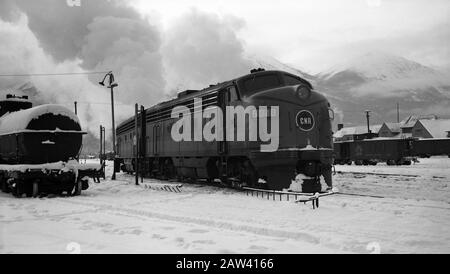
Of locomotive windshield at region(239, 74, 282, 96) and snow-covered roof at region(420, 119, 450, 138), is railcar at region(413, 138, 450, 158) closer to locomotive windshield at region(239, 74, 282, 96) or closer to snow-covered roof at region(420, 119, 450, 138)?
snow-covered roof at region(420, 119, 450, 138)

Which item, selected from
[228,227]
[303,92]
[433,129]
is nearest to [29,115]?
[303,92]

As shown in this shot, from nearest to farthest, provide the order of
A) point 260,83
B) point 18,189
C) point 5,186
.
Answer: point 260,83 → point 18,189 → point 5,186

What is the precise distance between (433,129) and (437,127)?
2.71ft

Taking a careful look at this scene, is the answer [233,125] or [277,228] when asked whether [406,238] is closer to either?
[277,228]

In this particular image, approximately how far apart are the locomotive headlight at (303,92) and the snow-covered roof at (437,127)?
72590 millimetres

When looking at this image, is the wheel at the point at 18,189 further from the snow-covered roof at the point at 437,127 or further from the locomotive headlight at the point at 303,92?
the snow-covered roof at the point at 437,127

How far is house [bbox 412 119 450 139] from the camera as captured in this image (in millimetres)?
75438

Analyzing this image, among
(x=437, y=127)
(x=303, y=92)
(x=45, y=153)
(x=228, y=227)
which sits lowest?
(x=228, y=227)

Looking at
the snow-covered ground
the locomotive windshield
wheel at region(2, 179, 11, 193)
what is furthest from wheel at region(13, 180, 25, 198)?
the locomotive windshield

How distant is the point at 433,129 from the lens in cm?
7738

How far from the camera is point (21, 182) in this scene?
43.3 feet

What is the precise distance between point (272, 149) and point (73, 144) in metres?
7.10

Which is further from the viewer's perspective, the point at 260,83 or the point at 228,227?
the point at 260,83

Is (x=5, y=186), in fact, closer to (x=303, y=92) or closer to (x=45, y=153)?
(x=45, y=153)
